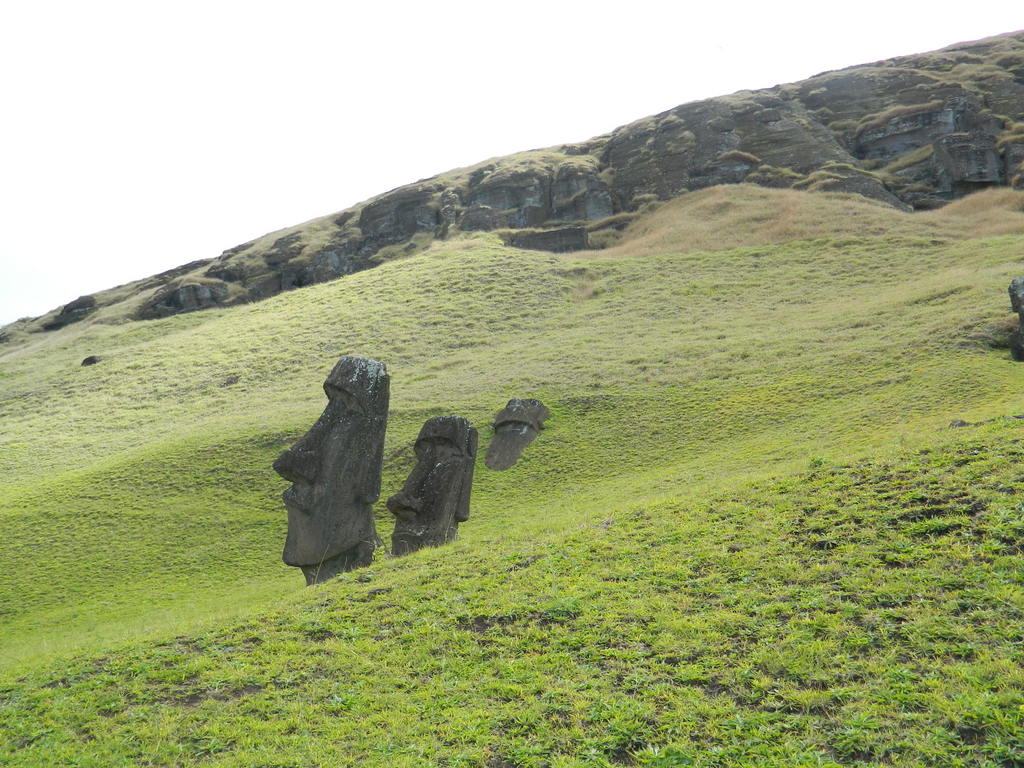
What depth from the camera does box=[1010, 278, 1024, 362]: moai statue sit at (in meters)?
24.9

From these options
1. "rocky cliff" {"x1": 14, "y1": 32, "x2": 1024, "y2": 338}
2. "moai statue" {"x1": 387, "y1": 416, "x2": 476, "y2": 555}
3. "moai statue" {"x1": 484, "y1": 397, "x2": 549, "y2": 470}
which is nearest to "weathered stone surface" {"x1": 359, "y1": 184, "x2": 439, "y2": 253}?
"rocky cliff" {"x1": 14, "y1": 32, "x2": 1024, "y2": 338}

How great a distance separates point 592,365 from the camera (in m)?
35.1

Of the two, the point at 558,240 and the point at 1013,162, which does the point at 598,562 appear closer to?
the point at 558,240

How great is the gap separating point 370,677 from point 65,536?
1840 cm

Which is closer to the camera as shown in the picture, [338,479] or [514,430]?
[338,479]

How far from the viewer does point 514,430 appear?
1057 inches

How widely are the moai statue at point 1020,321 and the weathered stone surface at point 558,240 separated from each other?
4759 centimetres

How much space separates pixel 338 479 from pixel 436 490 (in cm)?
211

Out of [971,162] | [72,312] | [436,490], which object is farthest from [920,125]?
[72,312]

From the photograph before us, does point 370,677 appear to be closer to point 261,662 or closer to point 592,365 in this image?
point 261,662

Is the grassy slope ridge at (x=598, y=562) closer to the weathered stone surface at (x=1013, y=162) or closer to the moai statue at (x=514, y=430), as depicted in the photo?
the moai statue at (x=514, y=430)

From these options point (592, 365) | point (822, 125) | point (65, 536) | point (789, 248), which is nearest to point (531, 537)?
point (65, 536)

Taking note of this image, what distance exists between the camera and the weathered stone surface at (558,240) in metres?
71.6

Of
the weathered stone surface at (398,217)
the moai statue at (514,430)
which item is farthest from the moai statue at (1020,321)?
the weathered stone surface at (398,217)
